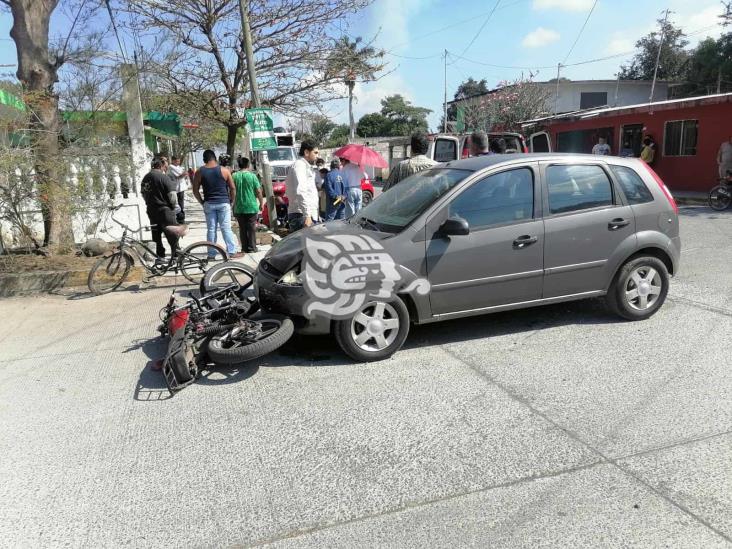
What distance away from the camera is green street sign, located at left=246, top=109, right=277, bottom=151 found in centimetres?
938

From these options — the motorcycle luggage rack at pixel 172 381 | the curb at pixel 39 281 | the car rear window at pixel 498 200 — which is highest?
the car rear window at pixel 498 200

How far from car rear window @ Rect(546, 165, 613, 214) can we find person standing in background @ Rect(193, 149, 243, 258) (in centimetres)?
498

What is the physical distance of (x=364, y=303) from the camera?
4.32 meters

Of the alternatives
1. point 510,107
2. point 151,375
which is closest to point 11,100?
point 151,375

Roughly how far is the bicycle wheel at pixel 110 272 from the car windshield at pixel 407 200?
12.2ft

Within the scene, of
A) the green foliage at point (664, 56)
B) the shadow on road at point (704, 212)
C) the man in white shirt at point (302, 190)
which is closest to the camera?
the man in white shirt at point (302, 190)

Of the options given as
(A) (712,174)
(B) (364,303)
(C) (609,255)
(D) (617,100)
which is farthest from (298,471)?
(D) (617,100)

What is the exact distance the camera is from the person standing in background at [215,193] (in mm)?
7945

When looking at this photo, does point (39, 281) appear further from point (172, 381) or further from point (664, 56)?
point (664, 56)

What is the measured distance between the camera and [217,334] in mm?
4293

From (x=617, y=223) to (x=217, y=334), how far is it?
147 inches

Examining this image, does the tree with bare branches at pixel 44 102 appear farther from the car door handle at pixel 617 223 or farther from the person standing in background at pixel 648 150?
the person standing in background at pixel 648 150

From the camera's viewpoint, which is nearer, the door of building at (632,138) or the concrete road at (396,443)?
the concrete road at (396,443)

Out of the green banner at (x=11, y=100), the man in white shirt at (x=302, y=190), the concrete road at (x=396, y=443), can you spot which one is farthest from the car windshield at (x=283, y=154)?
the concrete road at (x=396, y=443)
